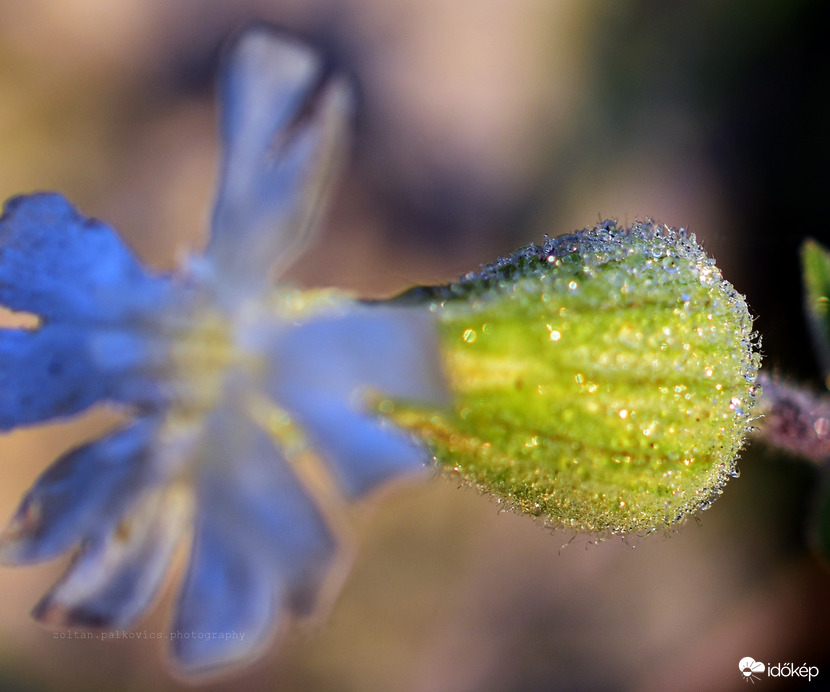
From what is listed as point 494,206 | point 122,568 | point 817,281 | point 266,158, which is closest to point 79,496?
point 122,568

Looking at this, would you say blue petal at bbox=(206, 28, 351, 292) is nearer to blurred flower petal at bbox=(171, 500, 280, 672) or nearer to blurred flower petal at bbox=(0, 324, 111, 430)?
blurred flower petal at bbox=(0, 324, 111, 430)

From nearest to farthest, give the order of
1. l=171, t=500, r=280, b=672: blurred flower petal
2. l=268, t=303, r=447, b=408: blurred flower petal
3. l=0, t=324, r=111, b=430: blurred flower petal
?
l=268, t=303, r=447, b=408: blurred flower petal < l=0, t=324, r=111, b=430: blurred flower petal < l=171, t=500, r=280, b=672: blurred flower petal

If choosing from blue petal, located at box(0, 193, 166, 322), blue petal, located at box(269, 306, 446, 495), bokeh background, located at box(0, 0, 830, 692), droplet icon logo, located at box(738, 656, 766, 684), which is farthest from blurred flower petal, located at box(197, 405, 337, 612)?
droplet icon logo, located at box(738, 656, 766, 684)

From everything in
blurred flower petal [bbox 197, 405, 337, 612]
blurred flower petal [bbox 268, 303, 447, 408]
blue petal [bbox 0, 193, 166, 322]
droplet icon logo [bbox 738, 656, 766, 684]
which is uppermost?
droplet icon logo [bbox 738, 656, 766, 684]

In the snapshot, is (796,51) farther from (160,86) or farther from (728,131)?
(160,86)

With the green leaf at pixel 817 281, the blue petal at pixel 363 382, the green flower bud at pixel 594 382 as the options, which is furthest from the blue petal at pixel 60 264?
the green leaf at pixel 817 281

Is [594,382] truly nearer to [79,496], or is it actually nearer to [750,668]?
[79,496]
